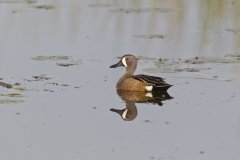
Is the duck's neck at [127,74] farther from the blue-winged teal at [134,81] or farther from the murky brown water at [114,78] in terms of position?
the murky brown water at [114,78]

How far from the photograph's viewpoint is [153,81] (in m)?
11.0

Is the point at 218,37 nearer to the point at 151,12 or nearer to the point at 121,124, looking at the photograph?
the point at 151,12

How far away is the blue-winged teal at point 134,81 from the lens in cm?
1100

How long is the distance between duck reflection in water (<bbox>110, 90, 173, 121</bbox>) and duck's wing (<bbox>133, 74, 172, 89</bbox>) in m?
0.11

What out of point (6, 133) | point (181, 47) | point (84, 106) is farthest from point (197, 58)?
point (6, 133)

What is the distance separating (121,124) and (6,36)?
226 inches

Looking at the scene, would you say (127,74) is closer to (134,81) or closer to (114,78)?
(114,78)

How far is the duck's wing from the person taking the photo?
10.9 metres

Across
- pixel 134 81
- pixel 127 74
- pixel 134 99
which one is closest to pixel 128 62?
pixel 127 74

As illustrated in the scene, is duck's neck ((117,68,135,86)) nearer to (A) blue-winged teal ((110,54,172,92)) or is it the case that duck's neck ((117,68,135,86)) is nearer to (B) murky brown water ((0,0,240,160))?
(A) blue-winged teal ((110,54,172,92))

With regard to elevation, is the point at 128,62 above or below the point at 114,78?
above

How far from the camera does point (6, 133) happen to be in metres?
8.69

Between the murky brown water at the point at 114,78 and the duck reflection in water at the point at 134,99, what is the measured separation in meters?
0.03

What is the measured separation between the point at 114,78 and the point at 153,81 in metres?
0.95
